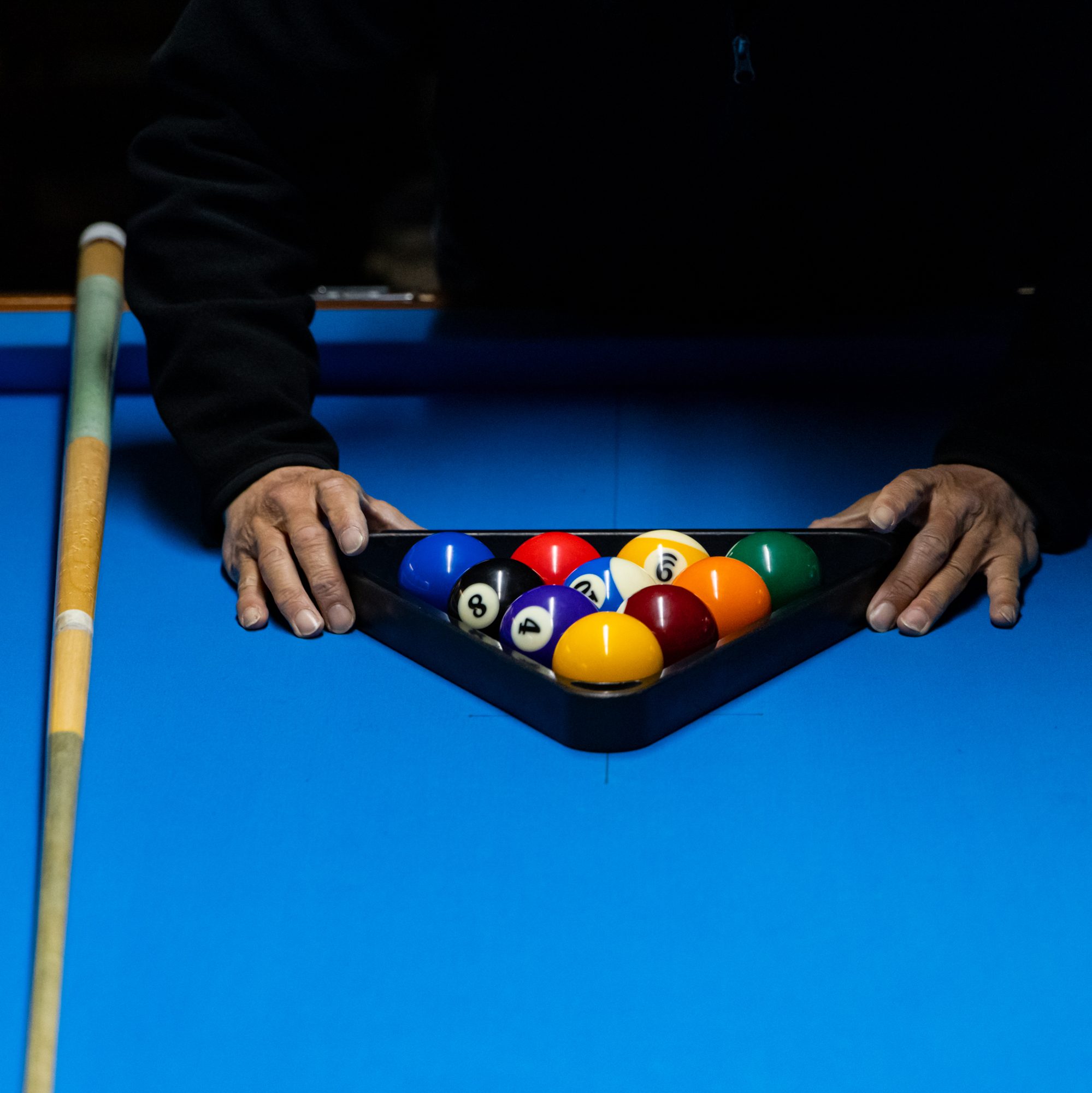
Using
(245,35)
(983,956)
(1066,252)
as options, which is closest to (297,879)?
(983,956)

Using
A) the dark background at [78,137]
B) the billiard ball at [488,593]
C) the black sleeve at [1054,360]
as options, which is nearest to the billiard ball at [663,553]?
the billiard ball at [488,593]

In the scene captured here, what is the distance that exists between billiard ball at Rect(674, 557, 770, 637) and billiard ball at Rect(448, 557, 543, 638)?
0.15 meters

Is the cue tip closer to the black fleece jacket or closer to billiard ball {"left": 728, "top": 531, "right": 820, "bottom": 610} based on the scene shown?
the black fleece jacket

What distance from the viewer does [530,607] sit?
3.82ft

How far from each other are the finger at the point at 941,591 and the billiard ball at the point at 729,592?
16 cm

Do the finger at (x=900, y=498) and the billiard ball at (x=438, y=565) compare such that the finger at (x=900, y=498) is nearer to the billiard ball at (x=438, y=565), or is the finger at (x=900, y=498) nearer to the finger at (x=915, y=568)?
the finger at (x=915, y=568)

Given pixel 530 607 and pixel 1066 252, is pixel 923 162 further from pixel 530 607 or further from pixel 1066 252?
pixel 530 607

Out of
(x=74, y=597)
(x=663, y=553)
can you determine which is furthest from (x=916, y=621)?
(x=74, y=597)

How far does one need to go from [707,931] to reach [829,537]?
1.84 ft

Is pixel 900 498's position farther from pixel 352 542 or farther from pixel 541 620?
pixel 352 542

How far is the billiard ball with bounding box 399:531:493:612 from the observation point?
126 centimetres

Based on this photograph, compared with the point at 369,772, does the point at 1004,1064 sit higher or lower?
lower

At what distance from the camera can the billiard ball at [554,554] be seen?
4.30 feet

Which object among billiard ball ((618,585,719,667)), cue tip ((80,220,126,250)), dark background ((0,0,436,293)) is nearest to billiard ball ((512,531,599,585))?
billiard ball ((618,585,719,667))
